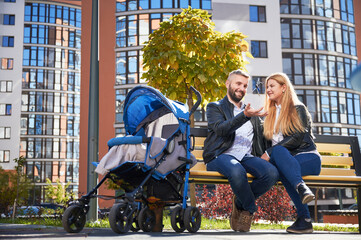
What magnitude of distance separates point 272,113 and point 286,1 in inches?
1479

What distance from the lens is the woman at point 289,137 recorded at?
5.16m

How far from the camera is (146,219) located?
540cm

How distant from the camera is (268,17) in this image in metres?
37.4

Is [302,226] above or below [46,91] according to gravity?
below

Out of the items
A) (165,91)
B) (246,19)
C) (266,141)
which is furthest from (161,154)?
(246,19)

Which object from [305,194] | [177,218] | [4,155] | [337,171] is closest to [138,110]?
[177,218]

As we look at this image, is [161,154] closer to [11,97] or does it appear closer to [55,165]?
[11,97]

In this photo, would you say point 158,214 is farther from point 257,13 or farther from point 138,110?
point 257,13

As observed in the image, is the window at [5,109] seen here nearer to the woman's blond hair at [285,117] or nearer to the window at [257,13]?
the window at [257,13]

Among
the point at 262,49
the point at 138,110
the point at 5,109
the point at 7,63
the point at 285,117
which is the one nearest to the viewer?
the point at 285,117

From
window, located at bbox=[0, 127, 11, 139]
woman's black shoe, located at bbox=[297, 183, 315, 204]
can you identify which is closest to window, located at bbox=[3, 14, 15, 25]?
window, located at bbox=[0, 127, 11, 139]

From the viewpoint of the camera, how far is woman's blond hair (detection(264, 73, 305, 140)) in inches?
212

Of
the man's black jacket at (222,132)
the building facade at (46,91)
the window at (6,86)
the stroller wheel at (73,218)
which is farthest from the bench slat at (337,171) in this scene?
the window at (6,86)

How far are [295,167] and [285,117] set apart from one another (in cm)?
65
